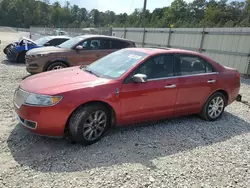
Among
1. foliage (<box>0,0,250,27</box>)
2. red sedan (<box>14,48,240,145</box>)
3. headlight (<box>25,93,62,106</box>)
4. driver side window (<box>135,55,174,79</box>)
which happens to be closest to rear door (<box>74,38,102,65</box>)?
red sedan (<box>14,48,240,145</box>)

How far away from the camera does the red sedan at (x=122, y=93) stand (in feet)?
10.5

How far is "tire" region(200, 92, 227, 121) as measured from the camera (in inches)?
187

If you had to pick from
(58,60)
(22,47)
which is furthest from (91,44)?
(22,47)

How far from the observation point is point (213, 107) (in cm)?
484

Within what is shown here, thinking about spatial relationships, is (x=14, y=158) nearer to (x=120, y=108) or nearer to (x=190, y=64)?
(x=120, y=108)

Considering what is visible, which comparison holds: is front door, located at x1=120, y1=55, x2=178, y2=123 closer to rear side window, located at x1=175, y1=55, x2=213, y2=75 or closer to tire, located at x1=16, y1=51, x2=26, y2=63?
rear side window, located at x1=175, y1=55, x2=213, y2=75

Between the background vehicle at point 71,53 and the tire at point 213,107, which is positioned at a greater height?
the background vehicle at point 71,53

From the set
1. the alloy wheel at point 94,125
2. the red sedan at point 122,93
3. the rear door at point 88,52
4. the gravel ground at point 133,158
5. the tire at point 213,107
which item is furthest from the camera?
the rear door at point 88,52

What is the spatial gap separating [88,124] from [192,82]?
222 cm

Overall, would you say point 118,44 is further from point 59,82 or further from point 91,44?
point 59,82

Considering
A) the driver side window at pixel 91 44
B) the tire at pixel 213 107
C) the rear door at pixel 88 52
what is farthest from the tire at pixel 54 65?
the tire at pixel 213 107

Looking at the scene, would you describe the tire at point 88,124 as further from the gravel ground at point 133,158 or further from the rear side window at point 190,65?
the rear side window at point 190,65

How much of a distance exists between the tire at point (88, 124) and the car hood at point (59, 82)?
0.37m

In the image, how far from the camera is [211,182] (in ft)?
9.41
